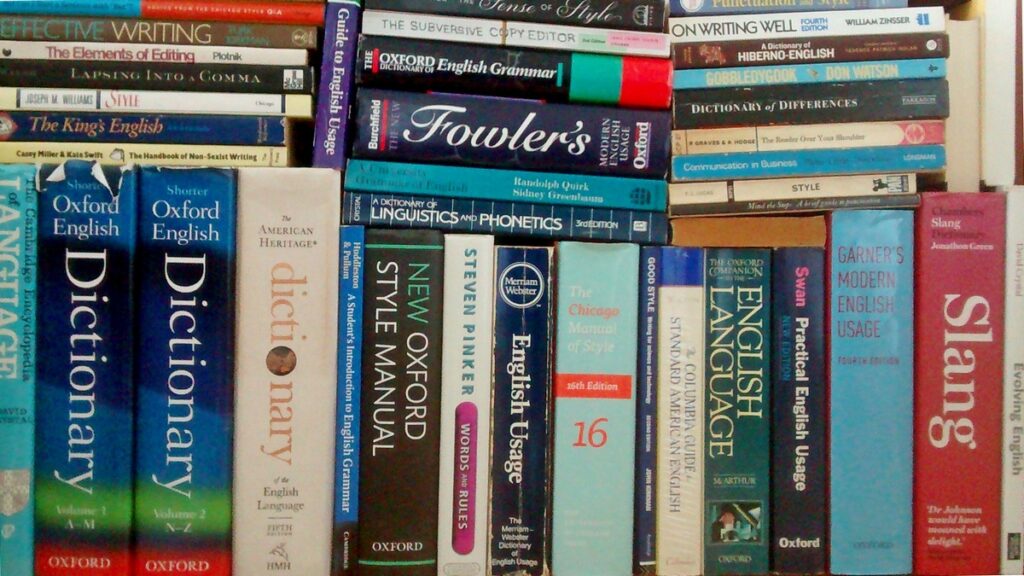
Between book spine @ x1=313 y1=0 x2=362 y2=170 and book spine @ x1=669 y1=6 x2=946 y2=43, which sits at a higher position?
book spine @ x1=669 y1=6 x2=946 y2=43

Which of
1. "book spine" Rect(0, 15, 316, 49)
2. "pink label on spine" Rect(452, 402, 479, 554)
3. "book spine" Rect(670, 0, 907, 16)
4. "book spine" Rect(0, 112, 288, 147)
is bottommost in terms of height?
"pink label on spine" Rect(452, 402, 479, 554)

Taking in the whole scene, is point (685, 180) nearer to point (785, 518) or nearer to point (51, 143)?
point (785, 518)

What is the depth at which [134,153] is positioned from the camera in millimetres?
833

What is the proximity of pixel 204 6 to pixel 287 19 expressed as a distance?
79mm

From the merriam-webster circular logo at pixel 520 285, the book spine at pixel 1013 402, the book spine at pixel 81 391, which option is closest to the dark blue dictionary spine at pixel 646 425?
the merriam-webster circular logo at pixel 520 285

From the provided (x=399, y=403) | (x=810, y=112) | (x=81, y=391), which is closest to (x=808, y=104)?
(x=810, y=112)

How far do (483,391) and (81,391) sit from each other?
0.35 metres

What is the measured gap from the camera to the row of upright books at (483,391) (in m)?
0.79

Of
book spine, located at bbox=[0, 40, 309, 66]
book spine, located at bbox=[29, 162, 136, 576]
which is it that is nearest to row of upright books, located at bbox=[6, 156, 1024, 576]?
book spine, located at bbox=[29, 162, 136, 576]

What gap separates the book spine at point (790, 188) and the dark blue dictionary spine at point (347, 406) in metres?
0.31

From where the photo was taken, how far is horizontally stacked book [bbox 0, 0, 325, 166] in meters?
0.83

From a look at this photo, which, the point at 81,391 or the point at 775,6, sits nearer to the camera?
the point at 81,391

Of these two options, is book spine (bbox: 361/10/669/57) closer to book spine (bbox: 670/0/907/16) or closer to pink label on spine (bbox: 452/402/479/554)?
book spine (bbox: 670/0/907/16)

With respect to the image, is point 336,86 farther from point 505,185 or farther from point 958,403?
point 958,403
